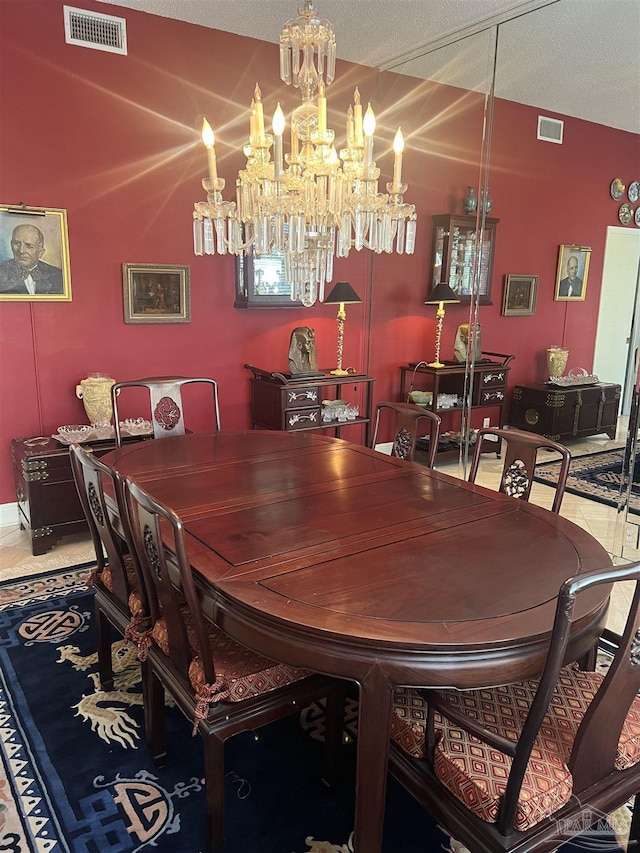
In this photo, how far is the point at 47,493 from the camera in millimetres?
3457

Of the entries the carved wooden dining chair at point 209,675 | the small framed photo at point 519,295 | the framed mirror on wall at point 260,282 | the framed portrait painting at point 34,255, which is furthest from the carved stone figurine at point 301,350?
the carved wooden dining chair at point 209,675

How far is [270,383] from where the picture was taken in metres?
4.40

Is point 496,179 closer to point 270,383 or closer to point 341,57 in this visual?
point 341,57

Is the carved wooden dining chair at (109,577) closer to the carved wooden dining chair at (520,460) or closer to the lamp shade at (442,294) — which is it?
the carved wooden dining chair at (520,460)

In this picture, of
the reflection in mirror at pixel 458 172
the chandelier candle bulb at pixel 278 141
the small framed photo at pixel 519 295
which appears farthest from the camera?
the reflection in mirror at pixel 458 172

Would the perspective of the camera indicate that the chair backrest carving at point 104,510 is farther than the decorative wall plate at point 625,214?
No

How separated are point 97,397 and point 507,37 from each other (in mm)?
3510

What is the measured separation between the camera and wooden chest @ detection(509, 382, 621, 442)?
137 inches

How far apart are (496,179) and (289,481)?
9.53 feet

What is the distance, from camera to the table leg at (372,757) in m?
1.32

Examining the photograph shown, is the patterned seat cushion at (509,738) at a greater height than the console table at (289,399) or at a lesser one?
lesser

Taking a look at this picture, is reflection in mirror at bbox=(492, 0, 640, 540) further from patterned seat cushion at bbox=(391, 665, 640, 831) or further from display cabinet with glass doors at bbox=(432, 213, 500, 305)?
patterned seat cushion at bbox=(391, 665, 640, 831)

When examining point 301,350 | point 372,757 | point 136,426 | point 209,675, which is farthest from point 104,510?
point 301,350

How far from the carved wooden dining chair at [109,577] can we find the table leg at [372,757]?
84 centimetres
